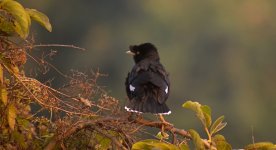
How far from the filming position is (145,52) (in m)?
5.53

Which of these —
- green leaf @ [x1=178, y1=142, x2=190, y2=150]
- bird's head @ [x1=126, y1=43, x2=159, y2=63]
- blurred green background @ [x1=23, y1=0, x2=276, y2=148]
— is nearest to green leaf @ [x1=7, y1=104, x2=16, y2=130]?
green leaf @ [x1=178, y1=142, x2=190, y2=150]

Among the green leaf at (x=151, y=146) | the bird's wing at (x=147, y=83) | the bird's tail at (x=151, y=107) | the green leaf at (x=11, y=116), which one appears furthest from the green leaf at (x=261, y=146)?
the bird's wing at (x=147, y=83)

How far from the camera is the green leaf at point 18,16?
117 inches

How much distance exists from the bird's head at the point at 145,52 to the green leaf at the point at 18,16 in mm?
2296

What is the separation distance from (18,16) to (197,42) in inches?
1644

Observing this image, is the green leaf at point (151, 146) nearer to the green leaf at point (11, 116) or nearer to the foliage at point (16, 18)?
the green leaf at point (11, 116)

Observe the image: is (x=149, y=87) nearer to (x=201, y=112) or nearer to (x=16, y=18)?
(x=201, y=112)

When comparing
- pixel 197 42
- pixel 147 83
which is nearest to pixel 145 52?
pixel 147 83

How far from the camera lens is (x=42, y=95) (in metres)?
3.07

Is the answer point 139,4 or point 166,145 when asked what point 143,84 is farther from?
point 139,4

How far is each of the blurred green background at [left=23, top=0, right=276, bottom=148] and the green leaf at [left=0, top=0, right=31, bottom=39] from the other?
32799mm

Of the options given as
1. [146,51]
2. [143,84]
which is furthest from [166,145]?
[146,51]

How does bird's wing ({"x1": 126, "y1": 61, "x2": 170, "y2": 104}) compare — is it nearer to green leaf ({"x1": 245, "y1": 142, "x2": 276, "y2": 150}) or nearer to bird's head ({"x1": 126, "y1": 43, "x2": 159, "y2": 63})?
bird's head ({"x1": 126, "y1": 43, "x2": 159, "y2": 63})

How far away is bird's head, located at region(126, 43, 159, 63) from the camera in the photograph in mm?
5410
